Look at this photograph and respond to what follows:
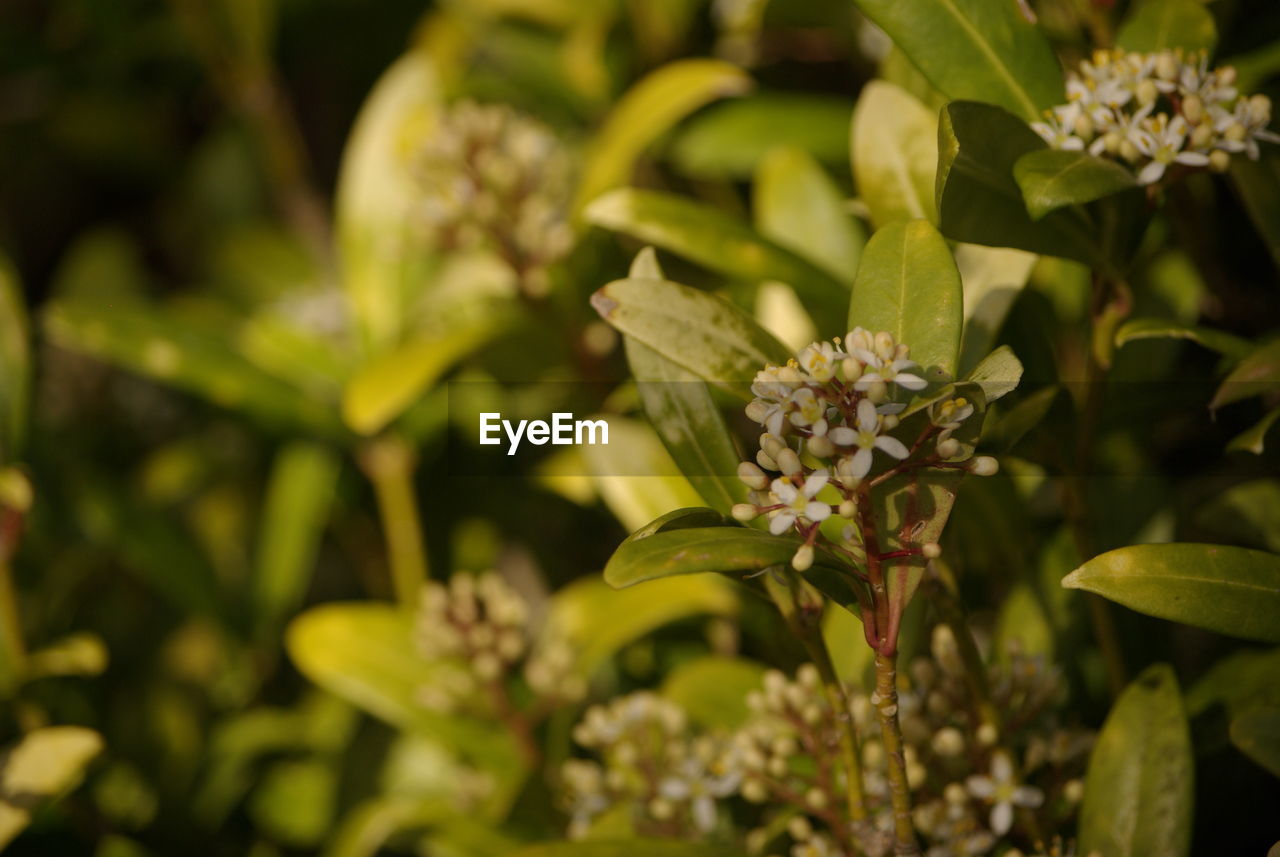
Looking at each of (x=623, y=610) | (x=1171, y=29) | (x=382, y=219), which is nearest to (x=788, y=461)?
(x=1171, y=29)

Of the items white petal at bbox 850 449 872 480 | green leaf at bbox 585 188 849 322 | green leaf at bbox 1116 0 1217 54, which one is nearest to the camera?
white petal at bbox 850 449 872 480

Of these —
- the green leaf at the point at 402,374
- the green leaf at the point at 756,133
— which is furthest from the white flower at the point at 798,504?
the green leaf at the point at 756,133

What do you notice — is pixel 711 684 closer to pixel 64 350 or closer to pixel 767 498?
pixel 767 498

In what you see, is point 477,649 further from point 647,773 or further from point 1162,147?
point 1162,147

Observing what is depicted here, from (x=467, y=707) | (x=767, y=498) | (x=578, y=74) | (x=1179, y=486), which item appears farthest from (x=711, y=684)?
(x=578, y=74)

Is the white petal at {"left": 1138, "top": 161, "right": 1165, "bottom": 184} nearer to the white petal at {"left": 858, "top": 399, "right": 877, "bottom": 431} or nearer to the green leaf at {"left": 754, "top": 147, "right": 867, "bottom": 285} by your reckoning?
the white petal at {"left": 858, "top": 399, "right": 877, "bottom": 431}

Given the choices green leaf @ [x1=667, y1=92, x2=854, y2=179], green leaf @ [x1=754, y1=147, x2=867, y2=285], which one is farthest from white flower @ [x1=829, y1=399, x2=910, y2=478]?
green leaf @ [x1=667, y1=92, x2=854, y2=179]

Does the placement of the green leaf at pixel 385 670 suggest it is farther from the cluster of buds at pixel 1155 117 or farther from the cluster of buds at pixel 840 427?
the cluster of buds at pixel 1155 117
